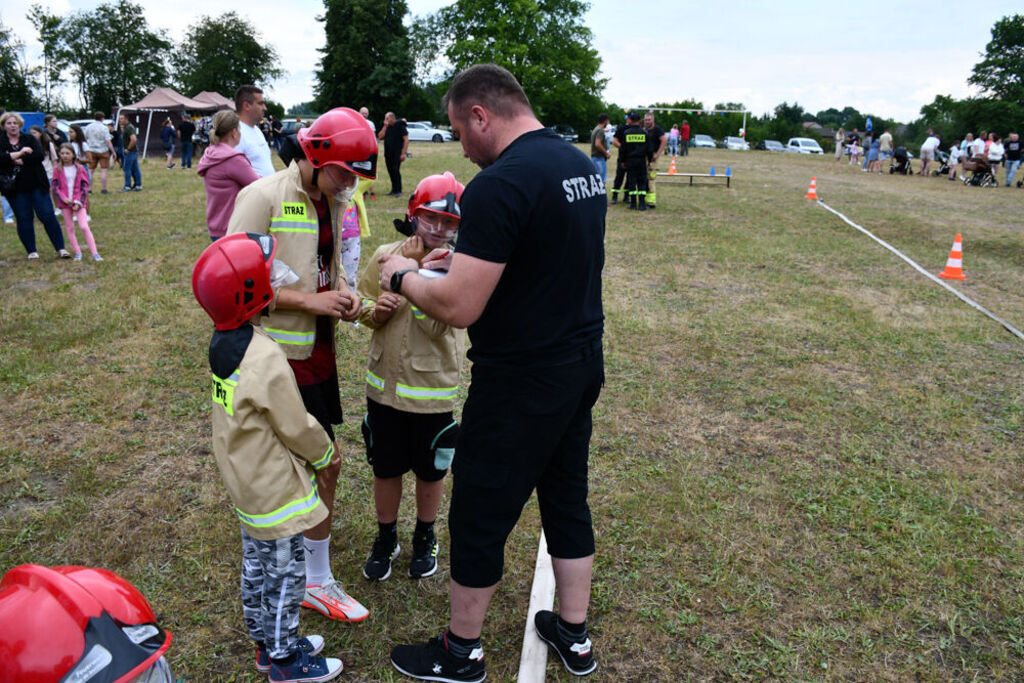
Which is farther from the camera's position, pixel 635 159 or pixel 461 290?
pixel 635 159

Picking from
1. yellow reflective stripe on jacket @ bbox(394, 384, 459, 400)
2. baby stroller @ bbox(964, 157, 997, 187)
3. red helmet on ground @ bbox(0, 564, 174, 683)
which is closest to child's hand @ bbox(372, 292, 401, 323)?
yellow reflective stripe on jacket @ bbox(394, 384, 459, 400)

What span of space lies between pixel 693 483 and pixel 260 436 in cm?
277

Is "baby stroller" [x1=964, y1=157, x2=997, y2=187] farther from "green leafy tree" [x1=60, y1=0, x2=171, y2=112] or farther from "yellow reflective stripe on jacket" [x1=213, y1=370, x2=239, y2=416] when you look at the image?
"green leafy tree" [x1=60, y1=0, x2=171, y2=112]

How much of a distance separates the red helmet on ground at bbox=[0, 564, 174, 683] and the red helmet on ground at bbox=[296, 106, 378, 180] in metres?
1.65

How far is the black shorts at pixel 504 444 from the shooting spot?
2332 mm

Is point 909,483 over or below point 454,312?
below

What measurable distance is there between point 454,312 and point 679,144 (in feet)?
124

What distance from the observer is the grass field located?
2.97m

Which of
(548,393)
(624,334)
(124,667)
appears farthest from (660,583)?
(624,334)

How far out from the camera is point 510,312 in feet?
7.43

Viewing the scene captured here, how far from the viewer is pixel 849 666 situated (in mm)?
2830

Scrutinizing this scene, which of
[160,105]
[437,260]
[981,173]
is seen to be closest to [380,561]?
[437,260]

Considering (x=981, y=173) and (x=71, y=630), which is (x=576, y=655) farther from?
(x=981, y=173)

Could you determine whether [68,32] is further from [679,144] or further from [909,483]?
[909,483]
